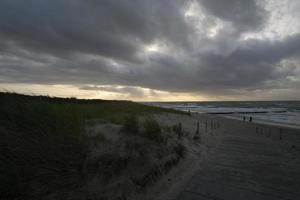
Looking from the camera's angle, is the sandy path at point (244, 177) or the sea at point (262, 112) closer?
the sandy path at point (244, 177)

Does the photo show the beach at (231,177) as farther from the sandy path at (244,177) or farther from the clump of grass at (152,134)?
the clump of grass at (152,134)

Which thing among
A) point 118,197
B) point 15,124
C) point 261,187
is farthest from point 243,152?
point 15,124

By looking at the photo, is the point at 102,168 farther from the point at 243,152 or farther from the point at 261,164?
the point at 243,152

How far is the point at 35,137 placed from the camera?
17.4 feet

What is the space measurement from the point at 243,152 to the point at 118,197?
29.2 ft

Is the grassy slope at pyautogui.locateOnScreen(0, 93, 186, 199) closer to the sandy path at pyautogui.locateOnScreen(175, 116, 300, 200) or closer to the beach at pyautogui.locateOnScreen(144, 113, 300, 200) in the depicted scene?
the beach at pyautogui.locateOnScreen(144, 113, 300, 200)

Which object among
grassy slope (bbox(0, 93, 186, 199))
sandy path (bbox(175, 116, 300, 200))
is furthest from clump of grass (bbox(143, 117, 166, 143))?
grassy slope (bbox(0, 93, 186, 199))

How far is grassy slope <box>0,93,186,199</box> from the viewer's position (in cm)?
412

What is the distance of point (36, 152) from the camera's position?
15.9ft

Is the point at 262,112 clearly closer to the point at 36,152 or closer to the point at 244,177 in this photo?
the point at 244,177

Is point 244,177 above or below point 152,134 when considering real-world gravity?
below

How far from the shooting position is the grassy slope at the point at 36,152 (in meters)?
4.12

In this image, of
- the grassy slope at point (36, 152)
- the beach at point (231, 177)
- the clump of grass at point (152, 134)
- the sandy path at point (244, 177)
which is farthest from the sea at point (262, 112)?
the grassy slope at point (36, 152)

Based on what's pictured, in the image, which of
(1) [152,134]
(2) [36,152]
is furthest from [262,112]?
(2) [36,152]
